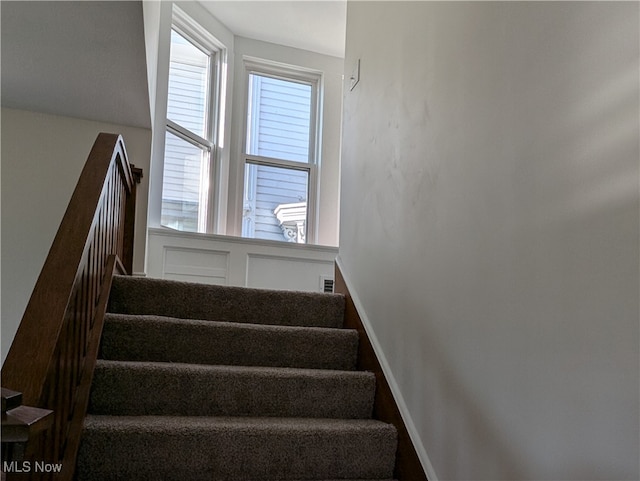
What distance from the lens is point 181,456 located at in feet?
5.83

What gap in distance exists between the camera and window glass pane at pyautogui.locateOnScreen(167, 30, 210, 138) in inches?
173

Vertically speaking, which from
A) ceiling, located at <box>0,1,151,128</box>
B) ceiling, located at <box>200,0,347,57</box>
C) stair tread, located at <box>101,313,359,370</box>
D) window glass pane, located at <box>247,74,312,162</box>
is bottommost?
stair tread, located at <box>101,313,359,370</box>

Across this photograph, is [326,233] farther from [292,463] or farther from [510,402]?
[510,402]

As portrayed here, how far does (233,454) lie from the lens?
1.83 m

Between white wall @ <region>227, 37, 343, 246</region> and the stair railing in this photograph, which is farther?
white wall @ <region>227, 37, 343, 246</region>

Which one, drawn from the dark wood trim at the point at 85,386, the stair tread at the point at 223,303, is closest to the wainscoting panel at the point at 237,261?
the stair tread at the point at 223,303

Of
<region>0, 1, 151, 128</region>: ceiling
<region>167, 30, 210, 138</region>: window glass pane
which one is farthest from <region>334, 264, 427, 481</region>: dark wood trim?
<region>167, 30, 210, 138</region>: window glass pane

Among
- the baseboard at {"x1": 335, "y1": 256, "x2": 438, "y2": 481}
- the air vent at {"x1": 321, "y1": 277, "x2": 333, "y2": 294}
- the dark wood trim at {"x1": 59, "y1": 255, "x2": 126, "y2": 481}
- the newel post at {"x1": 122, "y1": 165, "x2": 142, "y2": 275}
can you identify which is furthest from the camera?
the air vent at {"x1": 321, "y1": 277, "x2": 333, "y2": 294}

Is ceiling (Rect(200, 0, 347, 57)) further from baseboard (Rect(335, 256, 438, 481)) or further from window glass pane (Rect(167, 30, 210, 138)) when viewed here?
baseboard (Rect(335, 256, 438, 481))

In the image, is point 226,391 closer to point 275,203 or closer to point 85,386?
point 85,386

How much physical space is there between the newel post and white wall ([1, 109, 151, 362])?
365mm

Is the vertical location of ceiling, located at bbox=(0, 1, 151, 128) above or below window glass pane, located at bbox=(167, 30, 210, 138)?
below

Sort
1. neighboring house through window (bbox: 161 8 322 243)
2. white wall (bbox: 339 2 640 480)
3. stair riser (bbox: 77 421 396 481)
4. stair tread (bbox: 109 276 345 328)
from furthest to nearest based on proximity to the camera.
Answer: neighboring house through window (bbox: 161 8 322 243) → stair tread (bbox: 109 276 345 328) → stair riser (bbox: 77 421 396 481) → white wall (bbox: 339 2 640 480)

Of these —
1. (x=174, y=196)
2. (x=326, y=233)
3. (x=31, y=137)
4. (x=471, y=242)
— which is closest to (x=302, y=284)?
(x=326, y=233)
